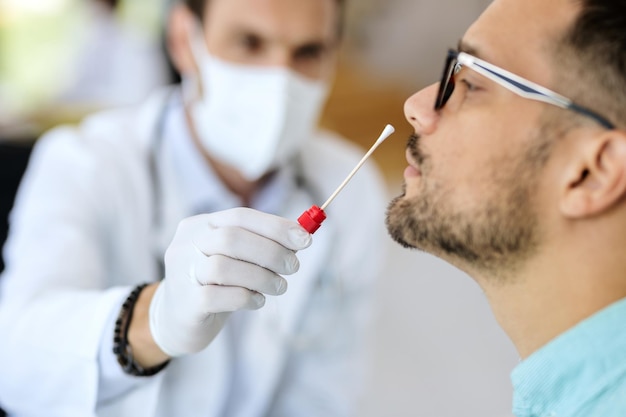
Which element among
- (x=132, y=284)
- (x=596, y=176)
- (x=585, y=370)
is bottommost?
(x=132, y=284)

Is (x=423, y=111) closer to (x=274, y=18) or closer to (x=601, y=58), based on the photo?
(x=601, y=58)

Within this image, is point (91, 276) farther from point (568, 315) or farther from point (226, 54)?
point (568, 315)

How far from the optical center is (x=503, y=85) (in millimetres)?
921

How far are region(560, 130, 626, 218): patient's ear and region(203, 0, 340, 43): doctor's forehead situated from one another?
796 mm

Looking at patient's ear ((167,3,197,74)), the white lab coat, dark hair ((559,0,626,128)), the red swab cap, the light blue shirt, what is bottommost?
the white lab coat

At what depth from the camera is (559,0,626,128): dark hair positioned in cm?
87

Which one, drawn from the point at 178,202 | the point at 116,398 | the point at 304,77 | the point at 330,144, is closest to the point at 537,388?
the point at 116,398

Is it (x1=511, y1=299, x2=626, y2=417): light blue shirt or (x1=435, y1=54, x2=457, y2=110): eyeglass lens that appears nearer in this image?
(x1=511, y1=299, x2=626, y2=417): light blue shirt

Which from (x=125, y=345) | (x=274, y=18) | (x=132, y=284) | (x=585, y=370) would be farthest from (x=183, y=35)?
(x=585, y=370)

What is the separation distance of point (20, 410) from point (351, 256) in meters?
0.76

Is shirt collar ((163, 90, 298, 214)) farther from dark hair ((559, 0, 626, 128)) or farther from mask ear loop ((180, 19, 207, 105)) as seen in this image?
dark hair ((559, 0, 626, 128))

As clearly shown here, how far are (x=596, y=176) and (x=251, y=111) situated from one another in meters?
0.82

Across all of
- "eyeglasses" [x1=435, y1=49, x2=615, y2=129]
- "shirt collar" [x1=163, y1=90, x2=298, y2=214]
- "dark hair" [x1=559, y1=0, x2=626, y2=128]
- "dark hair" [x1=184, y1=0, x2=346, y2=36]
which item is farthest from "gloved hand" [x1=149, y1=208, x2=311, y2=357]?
"dark hair" [x1=184, y1=0, x2=346, y2=36]

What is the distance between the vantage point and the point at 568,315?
90 centimetres
